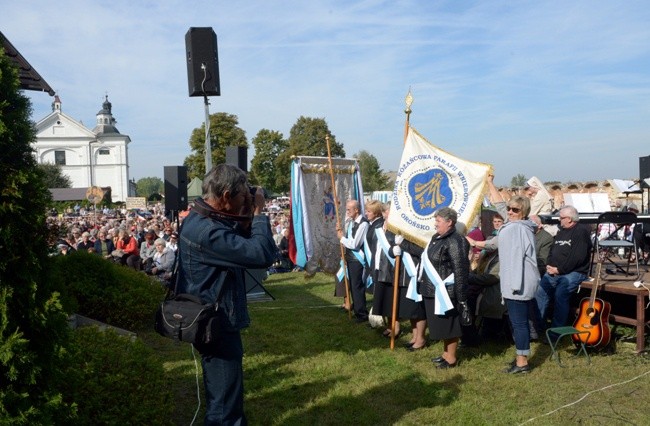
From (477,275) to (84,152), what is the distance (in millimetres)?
89868

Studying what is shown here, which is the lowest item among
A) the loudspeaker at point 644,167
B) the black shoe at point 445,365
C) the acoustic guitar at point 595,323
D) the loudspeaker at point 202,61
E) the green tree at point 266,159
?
the black shoe at point 445,365

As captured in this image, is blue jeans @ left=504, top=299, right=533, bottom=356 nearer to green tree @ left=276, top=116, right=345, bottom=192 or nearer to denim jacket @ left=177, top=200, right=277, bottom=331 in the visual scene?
denim jacket @ left=177, top=200, right=277, bottom=331

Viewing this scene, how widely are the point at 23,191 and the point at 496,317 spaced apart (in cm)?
594

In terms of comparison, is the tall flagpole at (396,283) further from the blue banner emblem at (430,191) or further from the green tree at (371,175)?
the green tree at (371,175)

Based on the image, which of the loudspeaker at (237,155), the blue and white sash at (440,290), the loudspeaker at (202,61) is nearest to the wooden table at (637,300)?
the blue and white sash at (440,290)

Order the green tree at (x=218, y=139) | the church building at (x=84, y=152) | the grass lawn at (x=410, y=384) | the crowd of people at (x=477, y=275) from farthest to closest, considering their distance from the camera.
Result: the church building at (x=84, y=152), the green tree at (x=218, y=139), the crowd of people at (x=477, y=275), the grass lawn at (x=410, y=384)

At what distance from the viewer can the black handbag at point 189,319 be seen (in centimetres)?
326

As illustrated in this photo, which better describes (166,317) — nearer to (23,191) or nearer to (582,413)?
(23,191)

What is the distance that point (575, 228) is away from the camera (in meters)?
7.20

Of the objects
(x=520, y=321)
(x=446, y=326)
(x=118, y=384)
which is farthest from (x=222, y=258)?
(x=520, y=321)

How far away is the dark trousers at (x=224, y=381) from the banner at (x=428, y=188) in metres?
4.20

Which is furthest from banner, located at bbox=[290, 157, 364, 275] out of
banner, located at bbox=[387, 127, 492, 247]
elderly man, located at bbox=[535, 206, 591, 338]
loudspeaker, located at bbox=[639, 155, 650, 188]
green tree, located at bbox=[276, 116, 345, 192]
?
green tree, located at bbox=[276, 116, 345, 192]

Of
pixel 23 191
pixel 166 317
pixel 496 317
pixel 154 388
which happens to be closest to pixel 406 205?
pixel 496 317

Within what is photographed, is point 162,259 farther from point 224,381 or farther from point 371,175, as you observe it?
point 371,175
